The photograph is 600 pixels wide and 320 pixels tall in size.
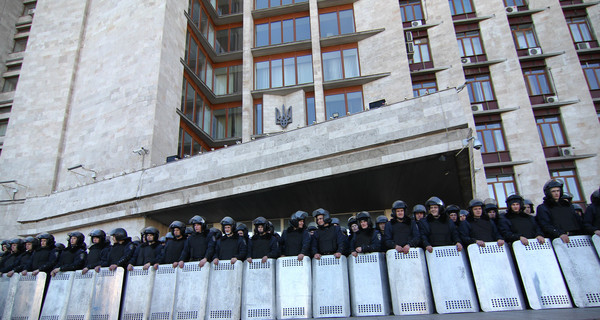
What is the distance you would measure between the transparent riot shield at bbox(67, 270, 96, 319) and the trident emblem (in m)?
17.5

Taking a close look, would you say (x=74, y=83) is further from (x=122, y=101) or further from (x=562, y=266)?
(x=562, y=266)

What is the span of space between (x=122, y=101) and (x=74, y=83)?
707cm

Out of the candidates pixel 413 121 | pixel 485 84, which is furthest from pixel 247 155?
pixel 485 84

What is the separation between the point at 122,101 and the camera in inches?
885

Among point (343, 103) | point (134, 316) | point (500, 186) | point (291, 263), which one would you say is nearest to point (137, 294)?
point (134, 316)

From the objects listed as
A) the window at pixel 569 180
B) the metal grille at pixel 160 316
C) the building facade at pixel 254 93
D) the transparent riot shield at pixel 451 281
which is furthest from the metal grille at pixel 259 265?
the window at pixel 569 180

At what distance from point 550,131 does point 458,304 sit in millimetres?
21845

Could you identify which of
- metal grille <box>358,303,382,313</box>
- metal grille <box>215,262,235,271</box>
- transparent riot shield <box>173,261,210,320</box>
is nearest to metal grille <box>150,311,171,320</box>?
transparent riot shield <box>173,261,210,320</box>

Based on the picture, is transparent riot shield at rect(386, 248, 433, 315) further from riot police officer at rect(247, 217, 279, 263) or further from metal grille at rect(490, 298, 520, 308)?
riot police officer at rect(247, 217, 279, 263)

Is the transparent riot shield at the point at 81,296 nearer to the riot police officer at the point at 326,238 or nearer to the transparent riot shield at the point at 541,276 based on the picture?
the riot police officer at the point at 326,238

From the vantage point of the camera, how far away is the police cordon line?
6.85 metres

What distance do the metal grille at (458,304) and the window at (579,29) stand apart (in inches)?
1040

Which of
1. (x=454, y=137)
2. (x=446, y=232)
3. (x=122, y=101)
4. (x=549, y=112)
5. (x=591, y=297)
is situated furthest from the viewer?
(x=549, y=112)

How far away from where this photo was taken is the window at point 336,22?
85.7 ft
